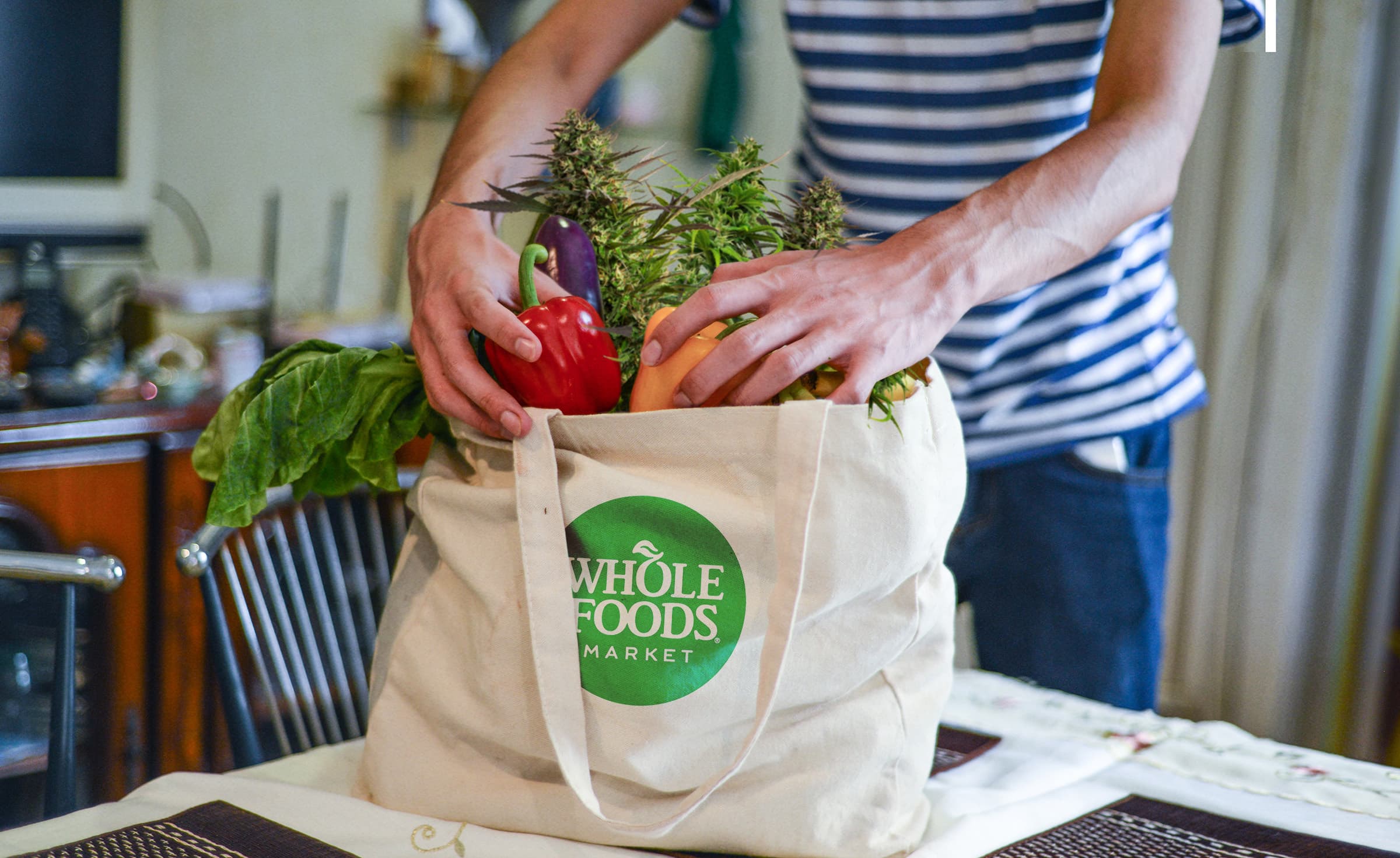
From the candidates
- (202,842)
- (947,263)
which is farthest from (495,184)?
(202,842)

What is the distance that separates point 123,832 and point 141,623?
119 cm

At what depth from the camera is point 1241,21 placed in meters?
0.86

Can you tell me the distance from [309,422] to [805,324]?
0.94 feet

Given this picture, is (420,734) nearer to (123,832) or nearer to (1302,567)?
(123,832)

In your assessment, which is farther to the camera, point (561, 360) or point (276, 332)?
point (276, 332)

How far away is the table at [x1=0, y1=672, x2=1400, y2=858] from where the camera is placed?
0.54m

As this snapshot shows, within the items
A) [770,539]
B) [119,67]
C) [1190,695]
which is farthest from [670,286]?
[1190,695]

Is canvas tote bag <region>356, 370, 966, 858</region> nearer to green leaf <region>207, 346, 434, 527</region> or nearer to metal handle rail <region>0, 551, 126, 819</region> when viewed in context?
green leaf <region>207, 346, 434, 527</region>

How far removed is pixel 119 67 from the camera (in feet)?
5.92

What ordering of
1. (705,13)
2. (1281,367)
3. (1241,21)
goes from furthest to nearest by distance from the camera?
(1281,367) < (705,13) < (1241,21)

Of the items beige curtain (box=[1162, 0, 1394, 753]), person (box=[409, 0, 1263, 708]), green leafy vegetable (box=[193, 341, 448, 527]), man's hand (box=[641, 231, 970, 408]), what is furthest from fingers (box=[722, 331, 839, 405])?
beige curtain (box=[1162, 0, 1394, 753])

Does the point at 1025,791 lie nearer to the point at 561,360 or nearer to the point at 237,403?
the point at 561,360

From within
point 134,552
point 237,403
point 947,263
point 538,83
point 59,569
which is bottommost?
point 134,552

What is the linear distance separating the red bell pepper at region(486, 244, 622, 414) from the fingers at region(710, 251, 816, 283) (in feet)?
0.21
